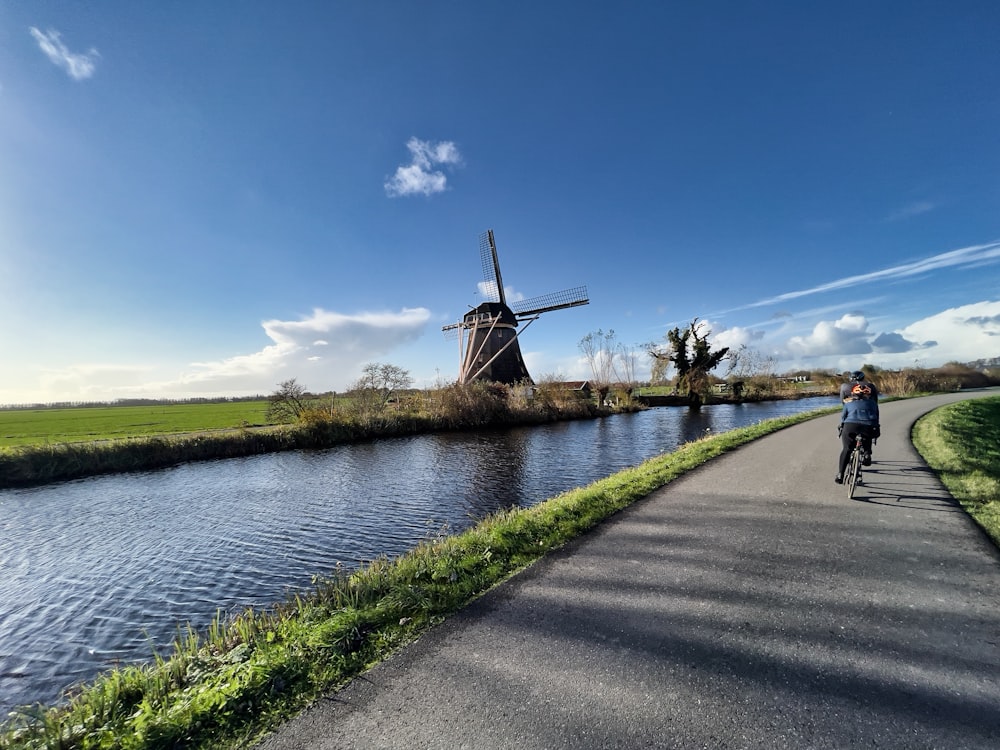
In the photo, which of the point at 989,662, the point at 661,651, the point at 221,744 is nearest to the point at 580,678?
the point at 661,651

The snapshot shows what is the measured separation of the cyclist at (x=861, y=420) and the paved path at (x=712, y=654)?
194 centimetres

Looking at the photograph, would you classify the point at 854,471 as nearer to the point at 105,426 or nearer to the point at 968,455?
the point at 968,455

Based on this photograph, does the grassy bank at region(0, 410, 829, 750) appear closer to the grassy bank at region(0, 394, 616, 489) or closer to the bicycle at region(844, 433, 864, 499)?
the bicycle at region(844, 433, 864, 499)

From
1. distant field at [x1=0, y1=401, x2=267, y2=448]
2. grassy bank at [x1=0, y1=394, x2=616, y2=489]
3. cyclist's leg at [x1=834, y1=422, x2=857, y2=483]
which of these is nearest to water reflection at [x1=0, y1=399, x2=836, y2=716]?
grassy bank at [x1=0, y1=394, x2=616, y2=489]

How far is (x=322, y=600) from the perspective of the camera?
478cm

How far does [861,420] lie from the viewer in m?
7.43

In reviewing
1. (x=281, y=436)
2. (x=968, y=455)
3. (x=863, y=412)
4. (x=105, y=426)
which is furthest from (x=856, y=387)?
(x=105, y=426)

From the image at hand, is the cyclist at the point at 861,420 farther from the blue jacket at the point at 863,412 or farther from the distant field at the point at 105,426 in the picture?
the distant field at the point at 105,426

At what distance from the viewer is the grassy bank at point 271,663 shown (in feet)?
8.93

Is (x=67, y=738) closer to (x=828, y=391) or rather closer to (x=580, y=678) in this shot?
(x=580, y=678)

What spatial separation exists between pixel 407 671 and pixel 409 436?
24.9 m

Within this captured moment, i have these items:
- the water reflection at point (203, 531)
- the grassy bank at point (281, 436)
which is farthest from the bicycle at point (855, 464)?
the grassy bank at point (281, 436)

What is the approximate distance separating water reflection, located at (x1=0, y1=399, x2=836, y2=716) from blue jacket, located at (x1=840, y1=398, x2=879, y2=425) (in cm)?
731

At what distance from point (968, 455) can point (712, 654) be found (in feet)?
39.4
